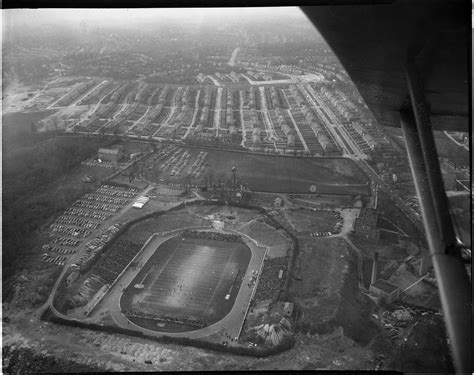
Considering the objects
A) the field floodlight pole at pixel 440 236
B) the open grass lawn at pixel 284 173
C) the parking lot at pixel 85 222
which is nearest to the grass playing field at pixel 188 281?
the parking lot at pixel 85 222

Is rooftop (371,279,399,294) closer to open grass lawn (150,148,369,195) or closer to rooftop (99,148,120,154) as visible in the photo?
open grass lawn (150,148,369,195)

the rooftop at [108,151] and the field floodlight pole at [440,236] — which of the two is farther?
the rooftop at [108,151]

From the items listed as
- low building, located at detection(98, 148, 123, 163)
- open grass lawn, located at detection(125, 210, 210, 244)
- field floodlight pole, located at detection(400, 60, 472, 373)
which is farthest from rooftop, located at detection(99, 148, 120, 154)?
field floodlight pole, located at detection(400, 60, 472, 373)

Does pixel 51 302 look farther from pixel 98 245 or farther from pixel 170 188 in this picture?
pixel 170 188

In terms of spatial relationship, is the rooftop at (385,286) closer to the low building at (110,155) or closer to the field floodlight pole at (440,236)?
the field floodlight pole at (440,236)

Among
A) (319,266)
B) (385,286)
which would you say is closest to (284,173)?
(319,266)

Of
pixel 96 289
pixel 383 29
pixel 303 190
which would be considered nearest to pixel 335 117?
pixel 303 190

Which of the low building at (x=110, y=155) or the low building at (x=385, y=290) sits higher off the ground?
the low building at (x=110, y=155)

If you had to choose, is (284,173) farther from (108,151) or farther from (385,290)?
(108,151)
